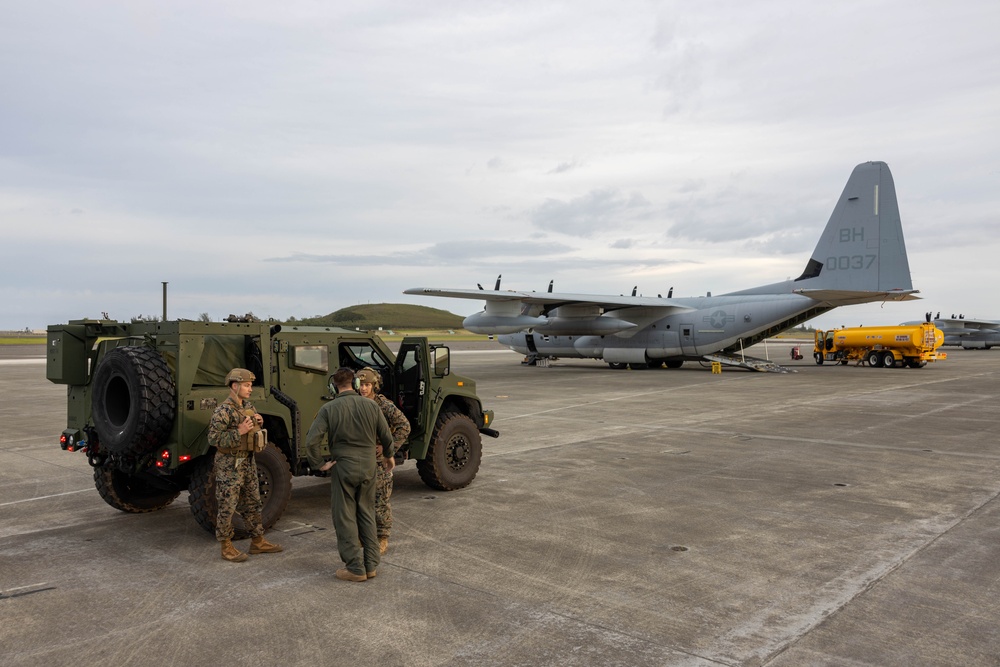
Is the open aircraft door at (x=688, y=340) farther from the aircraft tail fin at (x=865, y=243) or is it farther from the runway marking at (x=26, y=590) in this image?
the runway marking at (x=26, y=590)

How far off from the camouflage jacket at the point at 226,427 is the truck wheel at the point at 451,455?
306 centimetres

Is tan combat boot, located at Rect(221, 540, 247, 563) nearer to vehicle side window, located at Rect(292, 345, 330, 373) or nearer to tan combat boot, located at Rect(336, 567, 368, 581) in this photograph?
tan combat boot, located at Rect(336, 567, 368, 581)

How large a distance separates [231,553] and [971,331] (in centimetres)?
7369

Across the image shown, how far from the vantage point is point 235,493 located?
652 centimetres

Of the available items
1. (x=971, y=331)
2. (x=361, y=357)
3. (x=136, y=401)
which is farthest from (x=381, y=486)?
(x=971, y=331)

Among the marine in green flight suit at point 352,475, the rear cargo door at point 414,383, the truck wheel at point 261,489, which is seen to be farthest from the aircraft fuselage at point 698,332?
the marine in green flight suit at point 352,475

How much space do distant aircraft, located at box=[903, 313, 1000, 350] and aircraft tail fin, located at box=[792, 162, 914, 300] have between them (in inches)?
1609

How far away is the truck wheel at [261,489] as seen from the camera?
6.91 m

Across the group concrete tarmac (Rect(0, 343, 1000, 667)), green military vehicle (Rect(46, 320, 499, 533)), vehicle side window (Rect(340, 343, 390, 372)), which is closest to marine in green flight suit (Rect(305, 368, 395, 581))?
concrete tarmac (Rect(0, 343, 1000, 667))

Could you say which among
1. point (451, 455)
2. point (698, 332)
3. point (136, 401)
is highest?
point (698, 332)

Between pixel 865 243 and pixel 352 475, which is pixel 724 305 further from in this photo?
pixel 352 475

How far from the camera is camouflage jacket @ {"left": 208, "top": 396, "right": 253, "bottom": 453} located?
Result: 638 centimetres

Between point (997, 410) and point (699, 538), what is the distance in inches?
594

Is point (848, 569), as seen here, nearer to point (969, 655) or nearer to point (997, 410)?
point (969, 655)
